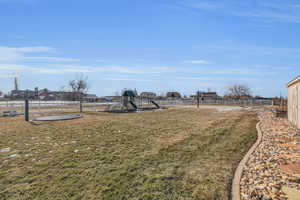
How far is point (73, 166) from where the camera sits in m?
4.12

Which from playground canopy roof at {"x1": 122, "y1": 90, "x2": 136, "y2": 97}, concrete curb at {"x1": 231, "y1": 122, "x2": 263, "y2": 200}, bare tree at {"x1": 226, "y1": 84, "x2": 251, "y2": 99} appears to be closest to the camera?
concrete curb at {"x1": 231, "y1": 122, "x2": 263, "y2": 200}

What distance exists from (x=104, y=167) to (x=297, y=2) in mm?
10480

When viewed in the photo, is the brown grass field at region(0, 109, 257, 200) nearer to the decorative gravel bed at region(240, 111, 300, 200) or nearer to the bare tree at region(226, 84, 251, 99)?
the decorative gravel bed at region(240, 111, 300, 200)

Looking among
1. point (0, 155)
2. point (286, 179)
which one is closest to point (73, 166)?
point (0, 155)

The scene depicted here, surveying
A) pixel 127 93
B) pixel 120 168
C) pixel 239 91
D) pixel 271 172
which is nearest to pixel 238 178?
pixel 271 172

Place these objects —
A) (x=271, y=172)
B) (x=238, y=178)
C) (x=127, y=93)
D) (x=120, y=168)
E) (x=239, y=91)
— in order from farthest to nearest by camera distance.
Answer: (x=239, y=91) → (x=127, y=93) → (x=120, y=168) → (x=271, y=172) → (x=238, y=178)

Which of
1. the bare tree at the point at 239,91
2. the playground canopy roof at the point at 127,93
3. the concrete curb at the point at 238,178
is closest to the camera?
the concrete curb at the point at 238,178

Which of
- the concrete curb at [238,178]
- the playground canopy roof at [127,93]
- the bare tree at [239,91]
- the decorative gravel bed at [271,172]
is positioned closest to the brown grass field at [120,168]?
the concrete curb at [238,178]

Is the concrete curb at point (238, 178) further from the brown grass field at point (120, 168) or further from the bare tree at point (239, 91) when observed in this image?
the bare tree at point (239, 91)

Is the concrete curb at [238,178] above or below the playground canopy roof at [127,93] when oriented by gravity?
below

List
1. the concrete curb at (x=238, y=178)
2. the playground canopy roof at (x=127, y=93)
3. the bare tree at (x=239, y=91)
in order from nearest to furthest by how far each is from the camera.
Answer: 1. the concrete curb at (x=238, y=178)
2. the playground canopy roof at (x=127, y=93)
3. the bare tree at (x=239, y=91)

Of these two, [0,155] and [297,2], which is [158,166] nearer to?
[0,155]

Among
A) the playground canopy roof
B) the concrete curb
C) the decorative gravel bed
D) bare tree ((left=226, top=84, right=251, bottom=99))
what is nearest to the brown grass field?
the concrete curb

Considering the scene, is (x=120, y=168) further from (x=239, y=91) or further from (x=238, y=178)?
(x=239, y=91)
